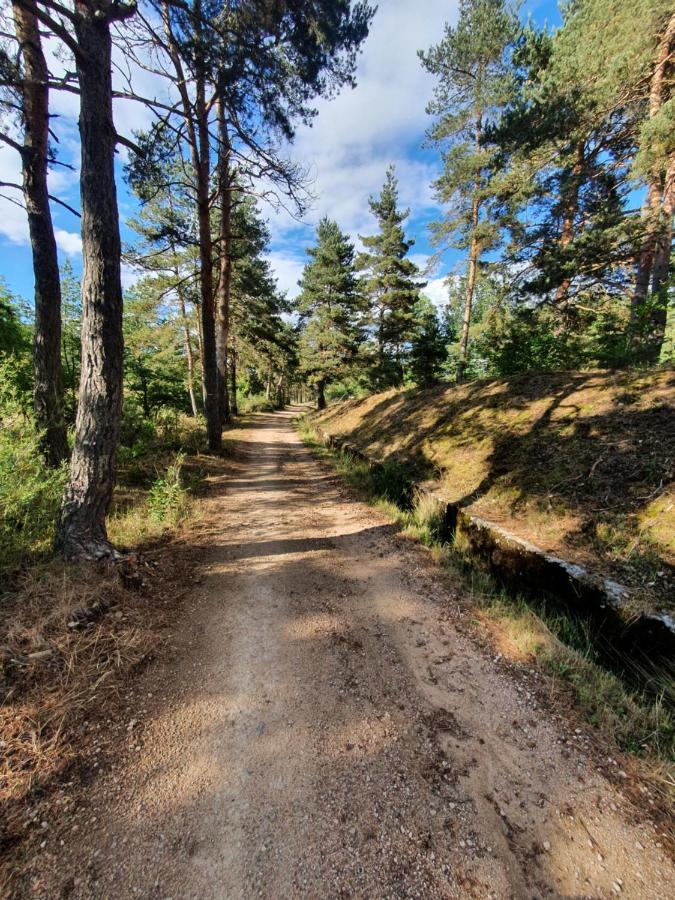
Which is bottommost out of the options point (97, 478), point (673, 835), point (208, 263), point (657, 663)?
point (673, 835)

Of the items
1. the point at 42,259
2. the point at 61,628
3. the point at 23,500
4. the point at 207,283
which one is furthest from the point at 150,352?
the point at 61,628

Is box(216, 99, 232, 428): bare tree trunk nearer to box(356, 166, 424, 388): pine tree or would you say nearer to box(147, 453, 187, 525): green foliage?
box(147, 453, 187, 525): green foliage

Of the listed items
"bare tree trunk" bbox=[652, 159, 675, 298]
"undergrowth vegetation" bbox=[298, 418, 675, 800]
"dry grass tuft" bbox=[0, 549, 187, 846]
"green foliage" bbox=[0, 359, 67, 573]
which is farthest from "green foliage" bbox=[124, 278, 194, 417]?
"bare tree trunk" bbox=[652, 159, 675, 298]

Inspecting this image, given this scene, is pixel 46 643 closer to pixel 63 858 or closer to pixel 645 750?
pixel 63 858

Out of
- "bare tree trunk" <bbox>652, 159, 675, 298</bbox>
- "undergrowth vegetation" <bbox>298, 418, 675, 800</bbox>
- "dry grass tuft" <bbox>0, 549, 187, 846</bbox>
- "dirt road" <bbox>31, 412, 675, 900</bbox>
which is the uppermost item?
"bare tree trunk" <bbox>652, 159, 675, 298</bbox>

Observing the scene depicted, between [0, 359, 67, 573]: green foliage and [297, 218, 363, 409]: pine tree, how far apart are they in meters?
18.4

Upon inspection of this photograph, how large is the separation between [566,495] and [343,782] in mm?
4017

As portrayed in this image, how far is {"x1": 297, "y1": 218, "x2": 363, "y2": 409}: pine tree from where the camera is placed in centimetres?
2136

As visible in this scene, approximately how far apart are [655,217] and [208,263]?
418 inches

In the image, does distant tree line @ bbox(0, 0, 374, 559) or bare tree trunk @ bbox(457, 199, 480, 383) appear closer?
distant tree line @ bbox(0, 0, 374, 559)

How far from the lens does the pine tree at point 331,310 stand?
2136 centimetres

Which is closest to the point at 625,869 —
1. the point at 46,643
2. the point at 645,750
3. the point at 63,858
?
the point at 645,750

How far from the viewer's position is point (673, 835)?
66.7 inches

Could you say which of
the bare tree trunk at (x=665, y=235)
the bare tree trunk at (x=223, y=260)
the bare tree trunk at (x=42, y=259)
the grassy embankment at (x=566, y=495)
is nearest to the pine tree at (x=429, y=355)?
the bare tree trunk at (x=665, y=235)
